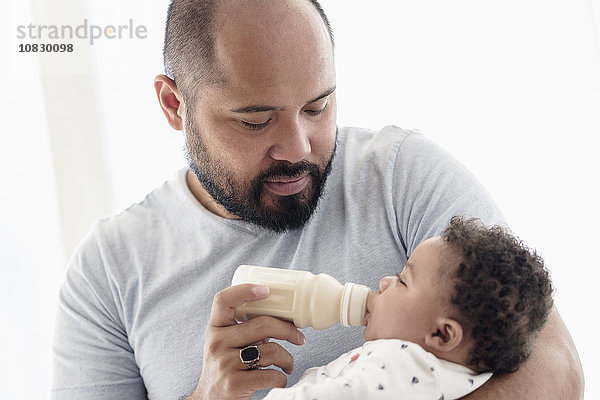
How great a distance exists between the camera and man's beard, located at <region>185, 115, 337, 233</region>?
4.91ft

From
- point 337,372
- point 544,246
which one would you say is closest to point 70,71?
point 337,372

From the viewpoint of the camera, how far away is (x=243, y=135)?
58.4 inches

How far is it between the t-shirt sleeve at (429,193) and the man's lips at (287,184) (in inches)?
7.9

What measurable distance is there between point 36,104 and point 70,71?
15 centimetres

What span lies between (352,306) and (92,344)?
0.73 meters

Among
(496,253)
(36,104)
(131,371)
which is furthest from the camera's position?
(36,104)

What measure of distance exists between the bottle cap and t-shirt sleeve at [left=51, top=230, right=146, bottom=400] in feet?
2.18

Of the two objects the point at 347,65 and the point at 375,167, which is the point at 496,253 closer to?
the point at 375,167

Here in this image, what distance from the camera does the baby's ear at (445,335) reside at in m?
1.10

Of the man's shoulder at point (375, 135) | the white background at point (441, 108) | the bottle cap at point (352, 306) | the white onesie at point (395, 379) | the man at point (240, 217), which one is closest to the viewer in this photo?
the white onesie at point (395, 379)

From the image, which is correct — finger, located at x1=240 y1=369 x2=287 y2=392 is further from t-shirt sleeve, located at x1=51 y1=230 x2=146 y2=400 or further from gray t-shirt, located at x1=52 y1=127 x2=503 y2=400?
t-shirt sleeve, located at x1=51 y1=230 x2=146 y2=400

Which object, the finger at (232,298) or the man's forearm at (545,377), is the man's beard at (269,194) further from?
the man's forearm at (545,377)

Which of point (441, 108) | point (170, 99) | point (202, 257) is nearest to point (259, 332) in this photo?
point (202, 257)

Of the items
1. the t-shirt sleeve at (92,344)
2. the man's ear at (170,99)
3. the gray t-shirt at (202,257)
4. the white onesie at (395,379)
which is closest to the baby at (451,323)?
the white onesie at (395,379)
